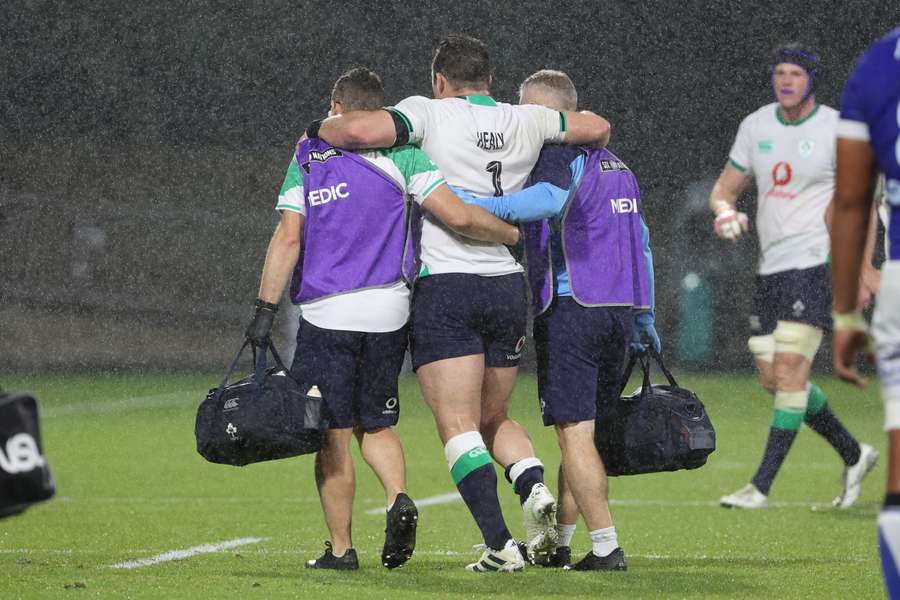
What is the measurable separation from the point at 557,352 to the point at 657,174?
1725 centimetres

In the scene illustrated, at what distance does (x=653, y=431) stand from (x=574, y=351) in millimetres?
439

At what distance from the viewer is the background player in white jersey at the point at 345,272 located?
5.82 meters

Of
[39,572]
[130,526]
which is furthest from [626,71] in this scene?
[39,572]

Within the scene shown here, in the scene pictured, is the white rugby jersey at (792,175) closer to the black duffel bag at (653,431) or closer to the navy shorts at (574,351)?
the black duffel bag at (653,431)

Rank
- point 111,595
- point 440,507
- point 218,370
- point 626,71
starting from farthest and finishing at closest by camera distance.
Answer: point 626,71 < point 218,370 < point 440,507 < point 111,595

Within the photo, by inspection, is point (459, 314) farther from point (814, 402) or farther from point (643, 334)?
point (814, 402)

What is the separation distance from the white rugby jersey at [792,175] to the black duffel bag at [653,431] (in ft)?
7.38

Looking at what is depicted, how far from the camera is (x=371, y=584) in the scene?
553cm

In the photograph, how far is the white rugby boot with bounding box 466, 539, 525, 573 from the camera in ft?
18.5

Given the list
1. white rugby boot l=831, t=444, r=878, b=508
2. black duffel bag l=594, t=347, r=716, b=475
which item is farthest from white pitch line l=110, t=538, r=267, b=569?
white rugby boot l=831, t=444, r=878, b=508

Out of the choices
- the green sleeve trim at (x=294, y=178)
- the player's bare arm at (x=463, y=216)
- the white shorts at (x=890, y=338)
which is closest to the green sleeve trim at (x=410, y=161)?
the player's bare arm at (x=463, y=216)

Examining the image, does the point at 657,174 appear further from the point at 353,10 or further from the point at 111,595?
the point at 111,595

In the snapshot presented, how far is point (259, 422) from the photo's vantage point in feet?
18.3

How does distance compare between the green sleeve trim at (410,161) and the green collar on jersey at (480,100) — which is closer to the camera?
the green sleeve trim at (410,161)
